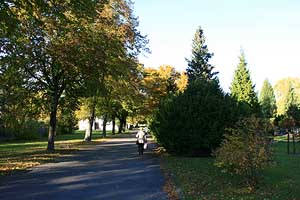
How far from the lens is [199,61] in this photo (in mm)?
64188

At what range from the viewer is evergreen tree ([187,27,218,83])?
63.0 m

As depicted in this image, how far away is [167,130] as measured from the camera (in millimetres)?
24438

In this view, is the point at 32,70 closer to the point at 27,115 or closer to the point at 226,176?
the point at 27,115

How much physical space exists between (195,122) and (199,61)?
136ft

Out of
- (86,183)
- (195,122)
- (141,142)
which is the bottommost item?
(86,183)

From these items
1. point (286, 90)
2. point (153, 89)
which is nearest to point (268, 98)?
point (286, 90)

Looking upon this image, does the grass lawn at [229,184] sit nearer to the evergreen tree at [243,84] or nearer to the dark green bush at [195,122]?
the dark green bush at [195,122]

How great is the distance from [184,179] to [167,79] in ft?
132

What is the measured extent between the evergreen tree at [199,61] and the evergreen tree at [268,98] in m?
37.2

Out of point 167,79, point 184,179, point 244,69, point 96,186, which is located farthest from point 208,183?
point 244,69

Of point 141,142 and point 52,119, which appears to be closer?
point 141,142

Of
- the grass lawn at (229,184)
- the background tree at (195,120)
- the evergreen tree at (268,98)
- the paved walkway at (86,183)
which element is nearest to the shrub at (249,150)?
the grass lawn at (229,184)

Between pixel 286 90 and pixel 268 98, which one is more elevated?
pixel 286 90

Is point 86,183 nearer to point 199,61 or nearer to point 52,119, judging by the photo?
point 52,119
